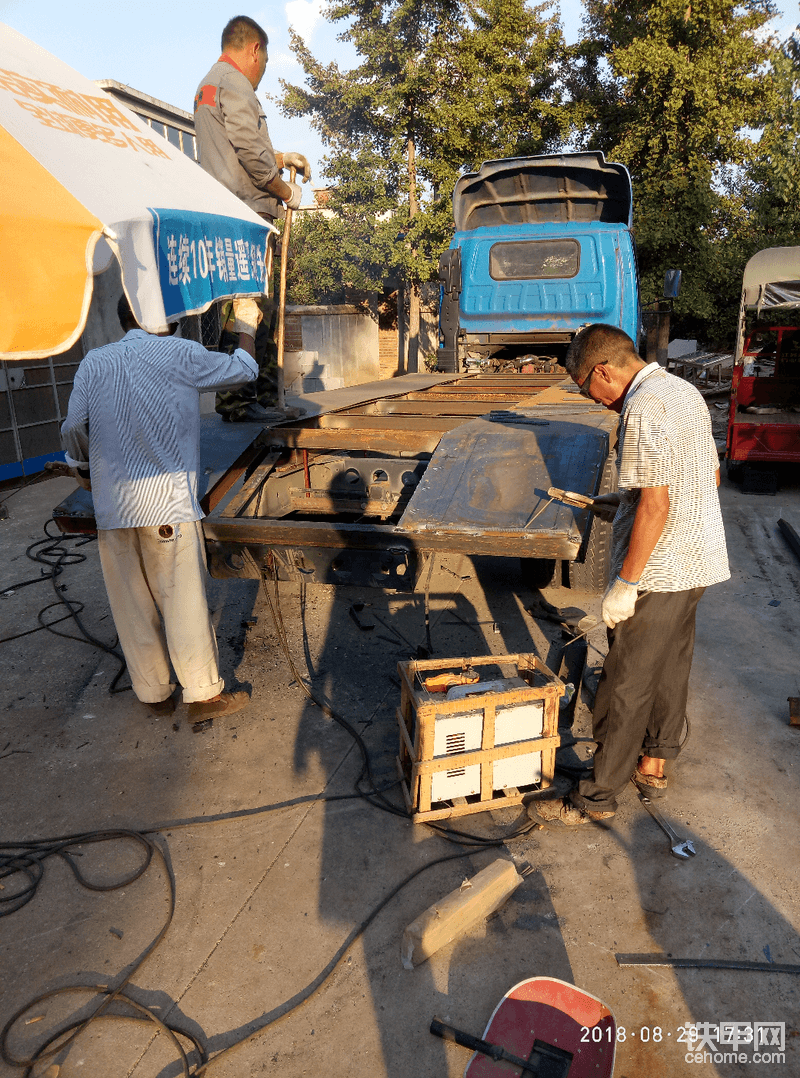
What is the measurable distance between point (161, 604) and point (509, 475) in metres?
1.87

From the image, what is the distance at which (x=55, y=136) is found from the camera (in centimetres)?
242

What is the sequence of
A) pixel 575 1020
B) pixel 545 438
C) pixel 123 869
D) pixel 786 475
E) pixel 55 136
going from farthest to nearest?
pixel 786 475 < pixel 545 438 < pixel 123 869 < pixel 55 136 < pixel 575 1020

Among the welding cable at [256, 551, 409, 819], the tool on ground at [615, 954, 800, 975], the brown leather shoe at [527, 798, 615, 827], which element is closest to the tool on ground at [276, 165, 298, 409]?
the welding cable at [256, 551, 409, 819]

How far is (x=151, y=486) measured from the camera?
326cm

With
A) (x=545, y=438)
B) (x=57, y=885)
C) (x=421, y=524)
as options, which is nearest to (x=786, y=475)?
(x=545, y=438)

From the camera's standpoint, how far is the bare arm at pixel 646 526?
2.46m

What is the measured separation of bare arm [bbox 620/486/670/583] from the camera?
246 cm

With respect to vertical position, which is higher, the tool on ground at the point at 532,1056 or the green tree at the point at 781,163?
the green tree at the point at 781,163

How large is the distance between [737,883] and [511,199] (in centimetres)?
761

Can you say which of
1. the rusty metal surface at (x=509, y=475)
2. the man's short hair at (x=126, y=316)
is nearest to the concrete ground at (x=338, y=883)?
the rusty metal surface at (x=509, y=475)

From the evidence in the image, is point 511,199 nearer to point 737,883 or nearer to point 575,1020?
point 737,883

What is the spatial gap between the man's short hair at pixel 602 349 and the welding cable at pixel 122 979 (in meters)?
1.90

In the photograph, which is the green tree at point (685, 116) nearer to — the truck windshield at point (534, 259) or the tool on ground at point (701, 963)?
the truck windshield at point (534, 259)

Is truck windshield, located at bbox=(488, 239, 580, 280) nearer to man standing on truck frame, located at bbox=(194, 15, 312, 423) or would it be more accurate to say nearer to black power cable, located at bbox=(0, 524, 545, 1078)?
man standing on truck frame, located at bbox=(194, 15, 312, 423)
